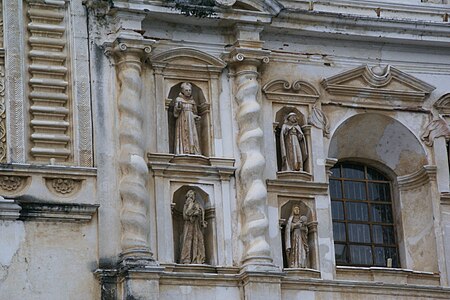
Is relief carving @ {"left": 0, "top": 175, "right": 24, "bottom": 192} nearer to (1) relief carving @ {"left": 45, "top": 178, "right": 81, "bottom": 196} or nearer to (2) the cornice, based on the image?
(1) relief carving @ {"left": 45, "top": 178, "right": 81, "bottom": 196}

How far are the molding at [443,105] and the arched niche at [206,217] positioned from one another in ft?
13.6

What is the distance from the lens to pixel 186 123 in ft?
74.7

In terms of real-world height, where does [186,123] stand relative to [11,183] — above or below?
above

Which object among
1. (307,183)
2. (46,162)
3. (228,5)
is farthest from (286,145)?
(46,162)

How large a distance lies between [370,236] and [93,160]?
15.3 ft

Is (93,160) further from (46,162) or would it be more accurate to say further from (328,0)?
(328,0)

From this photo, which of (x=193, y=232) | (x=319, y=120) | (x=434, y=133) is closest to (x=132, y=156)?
(x=193, y=232)

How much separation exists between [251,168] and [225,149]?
1.83ft

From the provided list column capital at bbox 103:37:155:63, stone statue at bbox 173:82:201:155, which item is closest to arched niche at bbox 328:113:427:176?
stone statue at bbox 173:82:201:155

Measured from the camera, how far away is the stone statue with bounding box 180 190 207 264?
2217 centimetres

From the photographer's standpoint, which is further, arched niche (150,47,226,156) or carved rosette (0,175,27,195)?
arched niche (150,47,226,156)

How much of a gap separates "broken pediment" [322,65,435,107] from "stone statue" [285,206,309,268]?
2054 millimetres

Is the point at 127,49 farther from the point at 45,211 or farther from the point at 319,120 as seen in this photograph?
the point at 319,120

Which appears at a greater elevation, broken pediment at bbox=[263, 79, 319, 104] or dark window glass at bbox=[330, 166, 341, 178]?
broken pediment at bbox=[263, 79, 319, 104]
